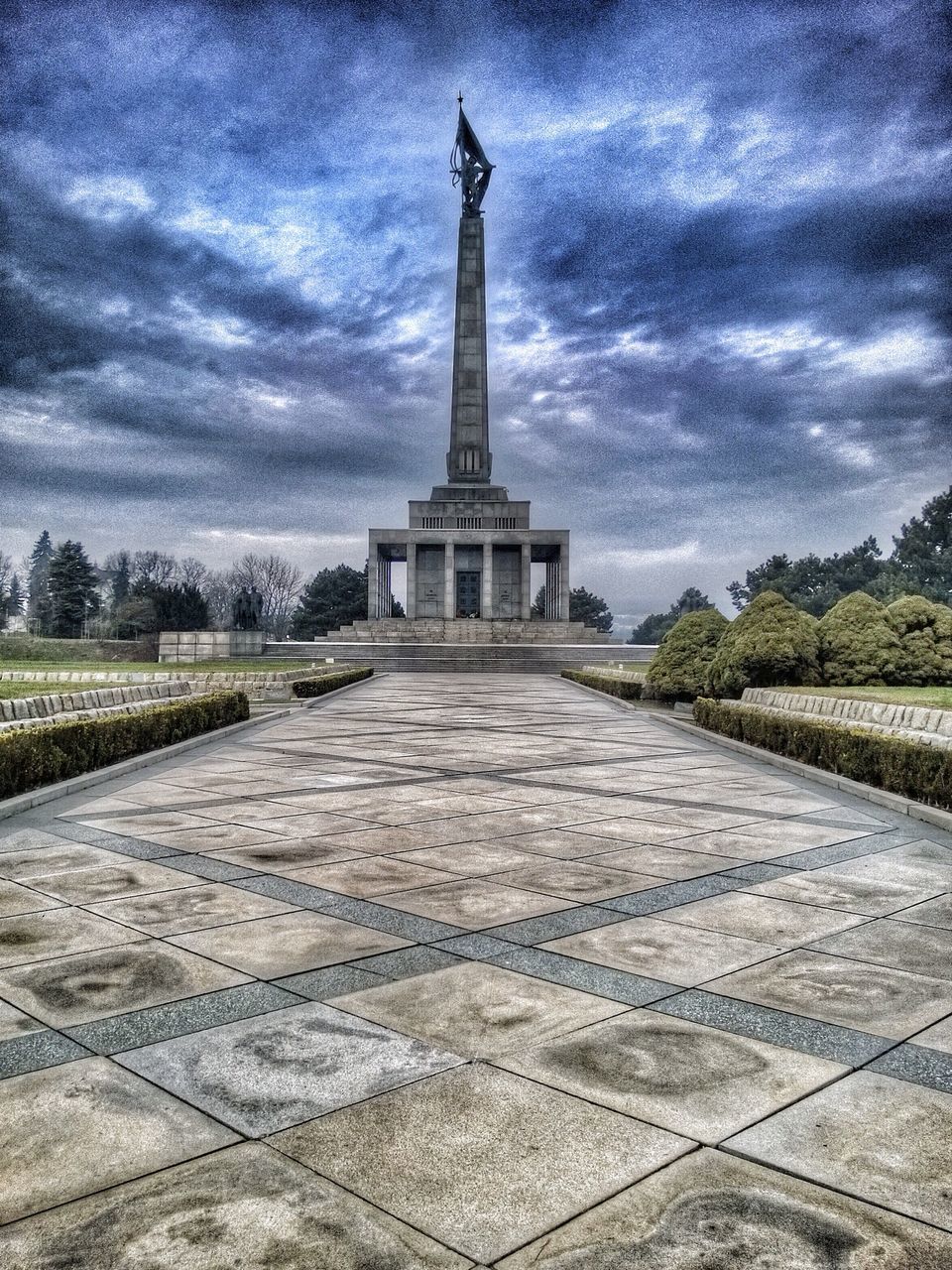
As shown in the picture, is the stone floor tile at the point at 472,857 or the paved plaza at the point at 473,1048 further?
the stone floor tile at the point at 472,857

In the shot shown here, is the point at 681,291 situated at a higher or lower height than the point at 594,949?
higher

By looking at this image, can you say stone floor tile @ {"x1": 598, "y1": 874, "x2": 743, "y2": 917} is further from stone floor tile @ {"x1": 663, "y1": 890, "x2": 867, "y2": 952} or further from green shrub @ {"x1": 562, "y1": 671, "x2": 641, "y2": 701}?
green shrub @ {"x1": 562, "y1": 671, "x2": 641, "y2": 701}

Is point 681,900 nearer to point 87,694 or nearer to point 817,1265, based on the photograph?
point 817,1265

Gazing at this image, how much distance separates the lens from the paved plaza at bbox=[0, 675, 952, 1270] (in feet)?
7.39

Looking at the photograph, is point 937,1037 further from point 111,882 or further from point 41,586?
point 41,586

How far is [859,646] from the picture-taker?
54.9 feet

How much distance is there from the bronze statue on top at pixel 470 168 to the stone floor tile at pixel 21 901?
6076 cm

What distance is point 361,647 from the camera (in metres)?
43.0

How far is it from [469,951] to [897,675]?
14.3m

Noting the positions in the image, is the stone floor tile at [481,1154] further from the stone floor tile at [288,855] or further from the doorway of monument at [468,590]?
the doorway of monument at [468,590]

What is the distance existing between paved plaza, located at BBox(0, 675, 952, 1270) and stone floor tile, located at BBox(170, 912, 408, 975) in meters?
0.03

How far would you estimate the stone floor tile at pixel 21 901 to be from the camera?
4871 mm

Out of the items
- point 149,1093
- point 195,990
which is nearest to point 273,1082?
point 149,1093

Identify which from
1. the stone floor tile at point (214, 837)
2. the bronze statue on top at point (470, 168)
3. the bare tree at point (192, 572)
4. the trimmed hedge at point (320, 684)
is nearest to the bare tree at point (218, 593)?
the bare tree at point (192, 572)
